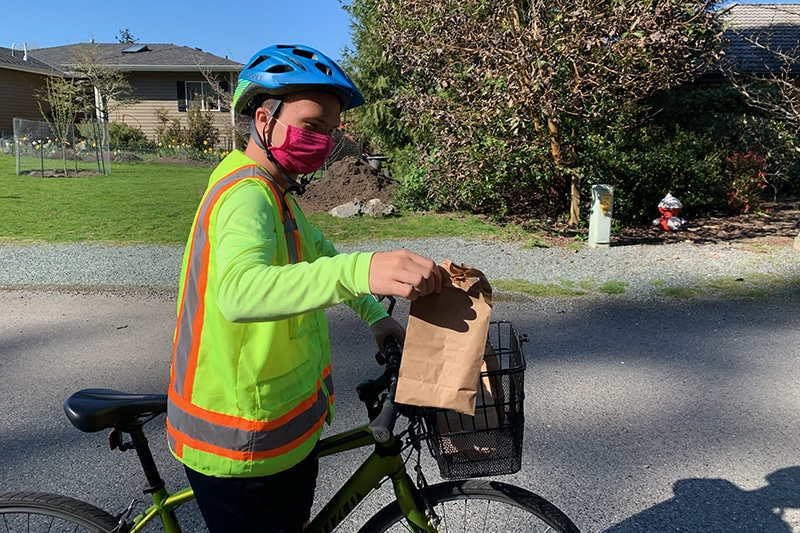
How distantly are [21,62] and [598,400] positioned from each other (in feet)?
123

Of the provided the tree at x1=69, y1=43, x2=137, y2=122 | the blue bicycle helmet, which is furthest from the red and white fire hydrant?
the tree at x1=69, y1=43, x2=137, y2=122

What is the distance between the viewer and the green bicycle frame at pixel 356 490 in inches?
75.9

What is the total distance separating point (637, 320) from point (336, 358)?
10.3 ft

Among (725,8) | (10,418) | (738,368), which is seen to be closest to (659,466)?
(738,368)

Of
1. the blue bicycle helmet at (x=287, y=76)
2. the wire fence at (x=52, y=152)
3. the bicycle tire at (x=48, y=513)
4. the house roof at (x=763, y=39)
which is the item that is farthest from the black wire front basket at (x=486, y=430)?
the house roof at (x=763, y=39)

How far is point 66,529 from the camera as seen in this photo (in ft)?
7.04

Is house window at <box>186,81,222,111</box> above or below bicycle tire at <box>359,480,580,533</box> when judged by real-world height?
above

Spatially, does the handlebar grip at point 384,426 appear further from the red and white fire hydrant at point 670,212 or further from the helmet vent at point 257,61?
the red and white fire hydrant at point 670,212

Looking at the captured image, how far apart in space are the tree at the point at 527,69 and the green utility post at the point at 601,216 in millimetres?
1174

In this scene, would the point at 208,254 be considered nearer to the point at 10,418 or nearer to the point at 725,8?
the point at 10,418

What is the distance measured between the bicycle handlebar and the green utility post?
8103 millimetres

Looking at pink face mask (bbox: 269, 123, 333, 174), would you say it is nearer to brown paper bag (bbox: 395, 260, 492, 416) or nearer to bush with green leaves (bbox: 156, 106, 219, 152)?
brown paper bag (bbox: 395, 260, 492, 416)

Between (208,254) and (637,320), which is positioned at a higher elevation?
(208,254)

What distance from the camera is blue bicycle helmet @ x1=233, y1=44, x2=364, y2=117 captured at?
1.66 metres
